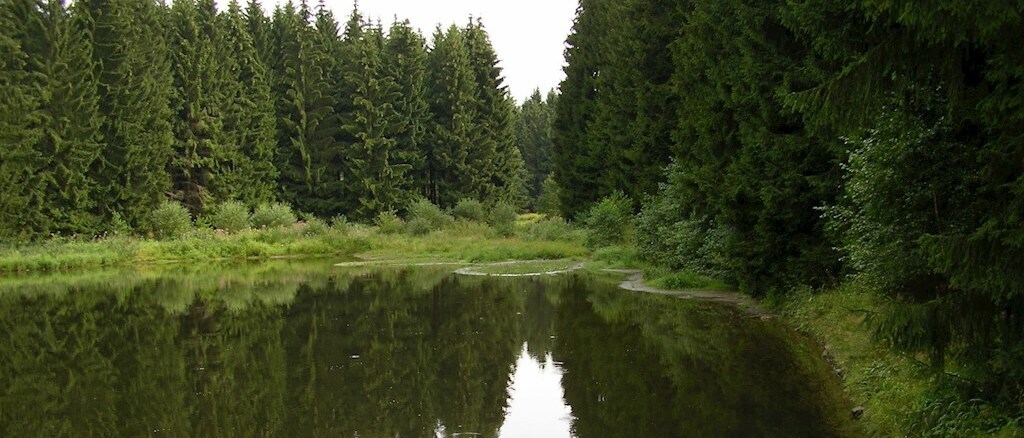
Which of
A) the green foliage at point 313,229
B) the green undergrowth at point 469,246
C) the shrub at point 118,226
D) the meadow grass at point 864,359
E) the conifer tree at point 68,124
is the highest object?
the conifer tree at point 68,124

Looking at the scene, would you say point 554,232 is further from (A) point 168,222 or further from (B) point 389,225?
(A) point 168,222

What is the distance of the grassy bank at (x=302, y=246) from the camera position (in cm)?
3272

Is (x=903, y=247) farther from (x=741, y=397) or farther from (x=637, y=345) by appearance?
(x=637, y=345)

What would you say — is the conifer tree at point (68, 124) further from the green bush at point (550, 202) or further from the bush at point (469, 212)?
the green bush at point (550, 202)

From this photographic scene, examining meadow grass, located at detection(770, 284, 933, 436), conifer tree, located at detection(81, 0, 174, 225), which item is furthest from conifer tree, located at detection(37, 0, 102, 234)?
meadow grass, located at detection(770, 284, 933, 436)

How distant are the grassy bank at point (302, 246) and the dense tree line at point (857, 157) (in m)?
9.25

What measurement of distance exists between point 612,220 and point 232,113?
28819 millimetres

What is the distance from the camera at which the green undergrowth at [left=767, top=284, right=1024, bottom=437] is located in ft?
20.1

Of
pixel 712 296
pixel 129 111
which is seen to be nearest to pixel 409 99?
pixel 129 111

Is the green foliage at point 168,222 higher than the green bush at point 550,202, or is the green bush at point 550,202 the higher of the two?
the green bush at point 550,202

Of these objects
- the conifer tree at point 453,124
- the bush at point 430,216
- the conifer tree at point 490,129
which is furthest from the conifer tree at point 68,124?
the conifer tree at point 490,129

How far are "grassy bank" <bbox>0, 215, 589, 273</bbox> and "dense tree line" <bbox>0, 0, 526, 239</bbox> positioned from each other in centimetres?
341

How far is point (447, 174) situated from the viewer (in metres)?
55.6

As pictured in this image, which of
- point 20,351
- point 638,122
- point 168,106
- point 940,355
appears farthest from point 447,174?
point 940,355
